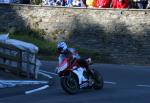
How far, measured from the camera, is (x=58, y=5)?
35625 millimetres

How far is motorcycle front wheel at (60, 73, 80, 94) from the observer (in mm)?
18406

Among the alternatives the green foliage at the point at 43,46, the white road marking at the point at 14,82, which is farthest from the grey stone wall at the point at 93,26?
the white road marking at the point at 14,82

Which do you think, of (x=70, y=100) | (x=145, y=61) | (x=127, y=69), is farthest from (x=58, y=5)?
(x=70, y=100)

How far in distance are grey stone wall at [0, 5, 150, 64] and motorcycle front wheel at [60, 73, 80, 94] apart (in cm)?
1369

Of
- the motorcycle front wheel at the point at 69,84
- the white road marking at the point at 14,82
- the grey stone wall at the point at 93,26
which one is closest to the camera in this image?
the motorcycle front wheel at the point at 69,84

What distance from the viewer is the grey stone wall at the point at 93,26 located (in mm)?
32812

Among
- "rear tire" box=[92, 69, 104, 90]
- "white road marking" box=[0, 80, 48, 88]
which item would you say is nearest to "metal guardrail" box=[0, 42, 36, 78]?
"white road marking" box=[0, 80, 48, 88]

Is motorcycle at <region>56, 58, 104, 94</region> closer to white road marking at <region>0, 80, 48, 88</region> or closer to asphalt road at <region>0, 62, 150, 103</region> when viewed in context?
asphalt road at <region>0, 62, 150, 103</region>

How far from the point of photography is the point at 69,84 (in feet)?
60.7

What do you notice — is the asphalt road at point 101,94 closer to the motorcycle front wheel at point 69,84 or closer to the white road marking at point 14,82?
the motorcycle front wheel at point 69,84

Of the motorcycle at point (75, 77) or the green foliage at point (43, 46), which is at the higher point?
→ the motorcycle at point (75, 77)

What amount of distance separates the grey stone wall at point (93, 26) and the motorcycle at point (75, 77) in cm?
1289

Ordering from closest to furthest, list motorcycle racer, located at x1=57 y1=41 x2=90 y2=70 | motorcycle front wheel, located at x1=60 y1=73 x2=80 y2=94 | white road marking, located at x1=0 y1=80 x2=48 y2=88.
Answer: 1. motorcycle front wheel, located at x1=60 y1=73 x2=80 y2=94
2. motorcycle racer, located at x1=57 y1=41 x2=90 y2=70
3. white road marking, located at x1=0 y1=80 x2=48 y2=88

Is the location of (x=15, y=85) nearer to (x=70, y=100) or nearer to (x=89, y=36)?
(x=70, y=100)
